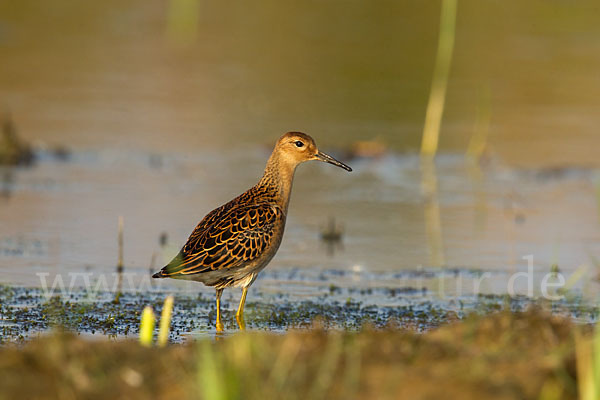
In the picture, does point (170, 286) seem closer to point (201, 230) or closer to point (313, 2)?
point (201, 230)

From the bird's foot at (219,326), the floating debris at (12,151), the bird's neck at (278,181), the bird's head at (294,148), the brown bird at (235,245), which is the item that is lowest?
the bird's foot at (219,326)

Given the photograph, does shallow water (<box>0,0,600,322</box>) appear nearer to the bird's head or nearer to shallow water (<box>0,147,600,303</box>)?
shallow water (<box>0,147,600,303</box>)

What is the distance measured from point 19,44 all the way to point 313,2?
7467mm

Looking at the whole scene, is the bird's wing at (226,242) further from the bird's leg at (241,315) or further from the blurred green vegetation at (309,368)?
the blurred green vegetation at (309,368)

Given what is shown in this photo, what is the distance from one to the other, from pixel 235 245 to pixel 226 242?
6 cm

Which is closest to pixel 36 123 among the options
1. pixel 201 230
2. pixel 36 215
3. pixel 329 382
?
pixel 36 215

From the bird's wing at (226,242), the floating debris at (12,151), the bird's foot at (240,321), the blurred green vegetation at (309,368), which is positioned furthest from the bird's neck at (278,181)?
the floating debris at (12,151)

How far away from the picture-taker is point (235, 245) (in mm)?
7707

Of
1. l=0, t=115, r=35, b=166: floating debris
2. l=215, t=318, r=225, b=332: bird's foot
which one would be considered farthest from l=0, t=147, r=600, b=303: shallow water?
l=215, t=318, r=225, b=332: bird's foot

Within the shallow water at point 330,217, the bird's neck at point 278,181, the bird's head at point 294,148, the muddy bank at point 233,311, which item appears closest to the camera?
the muddy bank at point 233,311

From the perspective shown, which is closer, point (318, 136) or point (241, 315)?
point (241, 315)

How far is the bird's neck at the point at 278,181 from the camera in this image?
839 cm

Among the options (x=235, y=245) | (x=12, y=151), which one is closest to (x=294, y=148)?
(x=235, y=245)

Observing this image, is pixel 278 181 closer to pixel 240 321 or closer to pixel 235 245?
pixel 235 245
